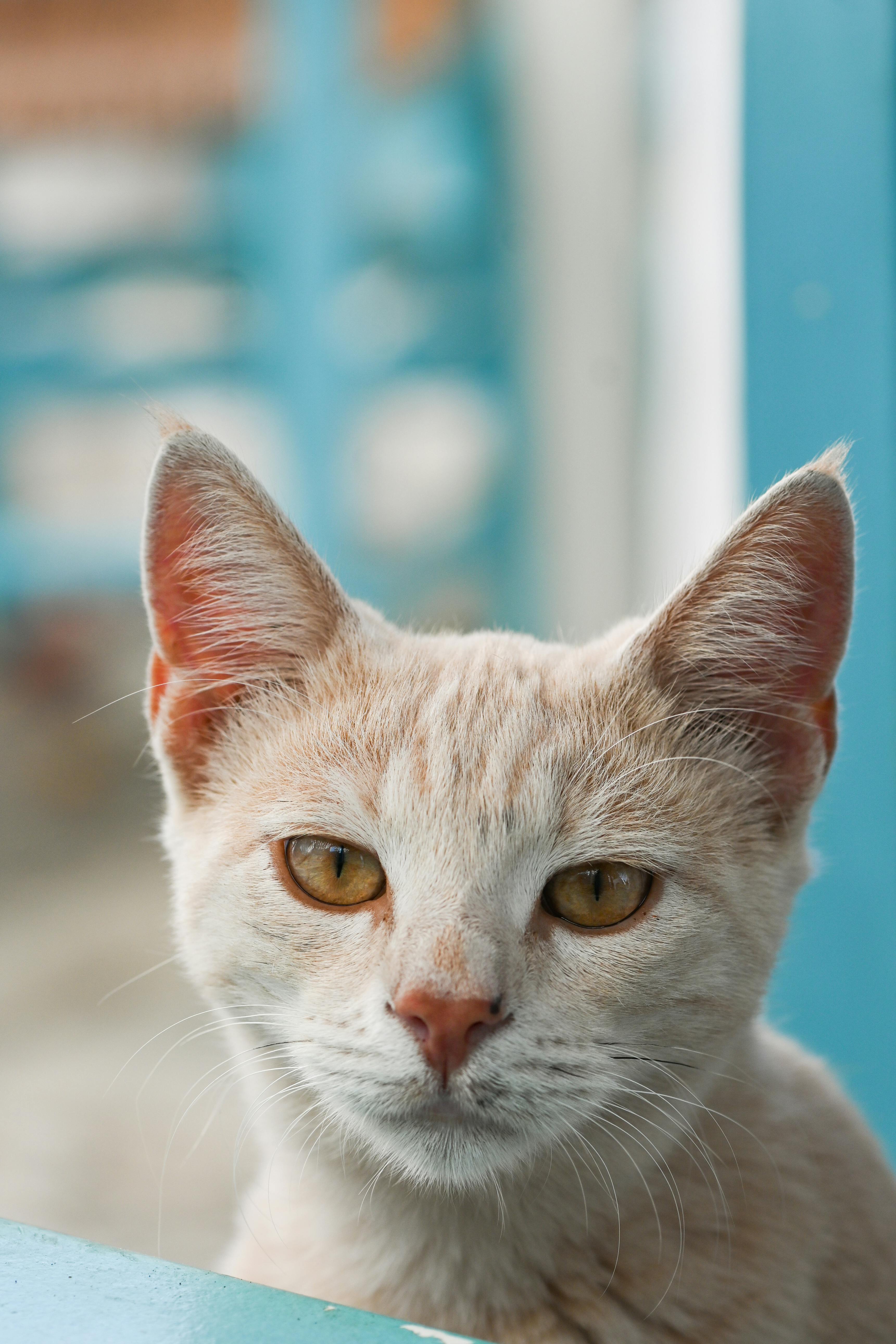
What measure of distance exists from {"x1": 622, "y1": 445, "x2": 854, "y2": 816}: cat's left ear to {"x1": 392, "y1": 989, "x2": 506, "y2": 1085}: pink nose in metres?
0.29

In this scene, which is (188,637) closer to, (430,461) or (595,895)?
(595,895)

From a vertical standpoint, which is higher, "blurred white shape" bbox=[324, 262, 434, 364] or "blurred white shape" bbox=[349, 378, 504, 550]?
"blurred white shape" bbox=[324, 262, 434, 364]

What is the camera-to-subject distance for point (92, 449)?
14.5 feet

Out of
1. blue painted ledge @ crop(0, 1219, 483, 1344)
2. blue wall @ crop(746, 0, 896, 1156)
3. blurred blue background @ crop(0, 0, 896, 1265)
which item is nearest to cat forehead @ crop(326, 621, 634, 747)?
blue painted ledge @ crop(0, 1219, 483, 1344)

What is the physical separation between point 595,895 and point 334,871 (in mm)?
180

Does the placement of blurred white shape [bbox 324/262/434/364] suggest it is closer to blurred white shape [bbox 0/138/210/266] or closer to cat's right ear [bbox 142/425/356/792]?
blurred white shape [bbox 0/138/210/266]

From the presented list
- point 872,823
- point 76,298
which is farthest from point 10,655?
point 872,823

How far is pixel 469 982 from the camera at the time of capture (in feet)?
2.25

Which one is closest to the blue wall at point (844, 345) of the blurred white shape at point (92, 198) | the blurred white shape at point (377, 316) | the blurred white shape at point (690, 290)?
the blurred white shape at point (690, 290)

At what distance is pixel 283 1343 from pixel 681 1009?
336mm

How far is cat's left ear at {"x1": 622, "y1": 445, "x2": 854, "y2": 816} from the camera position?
2.61 ft

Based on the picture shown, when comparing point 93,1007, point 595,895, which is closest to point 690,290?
point 93,1007

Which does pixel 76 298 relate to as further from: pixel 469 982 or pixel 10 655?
pixel 469 982

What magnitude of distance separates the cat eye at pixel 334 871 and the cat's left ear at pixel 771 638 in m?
0.24
